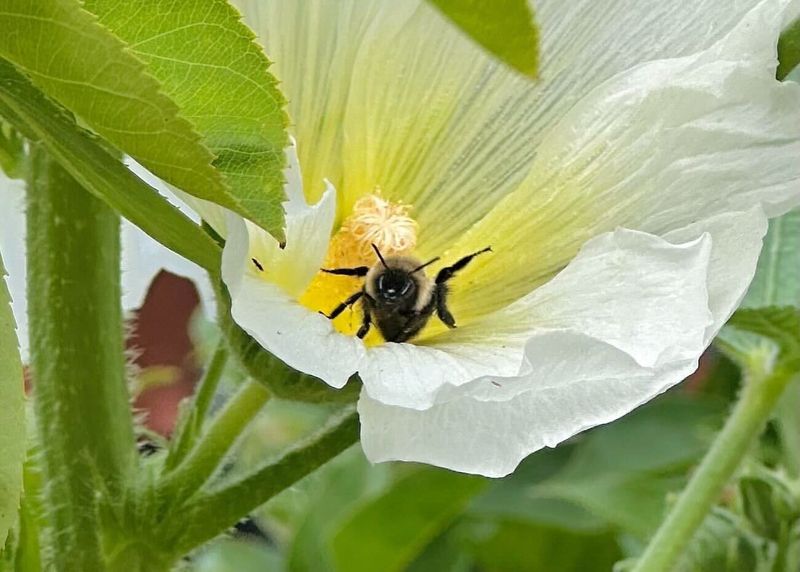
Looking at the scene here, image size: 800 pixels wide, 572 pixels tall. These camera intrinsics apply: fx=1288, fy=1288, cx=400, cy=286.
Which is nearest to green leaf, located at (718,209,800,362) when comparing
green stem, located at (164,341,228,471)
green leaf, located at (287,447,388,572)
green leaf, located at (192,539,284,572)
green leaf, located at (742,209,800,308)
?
green leaf, located at (742,209,800,308)

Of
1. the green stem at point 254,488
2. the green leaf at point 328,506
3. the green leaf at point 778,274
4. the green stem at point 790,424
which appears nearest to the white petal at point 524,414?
the green stem at point 254,488

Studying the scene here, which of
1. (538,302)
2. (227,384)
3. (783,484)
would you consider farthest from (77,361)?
(783,484)

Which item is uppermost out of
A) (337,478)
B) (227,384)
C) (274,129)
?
(274,129)

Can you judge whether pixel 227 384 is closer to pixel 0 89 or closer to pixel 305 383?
pixel 305 383

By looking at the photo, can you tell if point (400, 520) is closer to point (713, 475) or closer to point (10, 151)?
point (713, 475)

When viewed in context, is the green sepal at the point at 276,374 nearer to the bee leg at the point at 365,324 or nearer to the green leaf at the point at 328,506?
the bee leg at the point at 365,324

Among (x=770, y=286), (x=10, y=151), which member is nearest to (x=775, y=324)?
(x=770, y=286)
